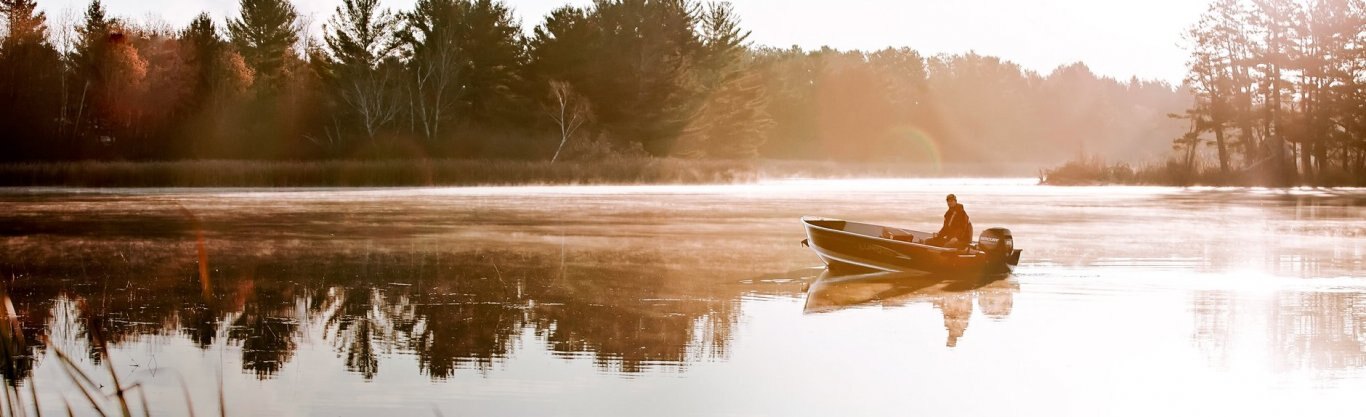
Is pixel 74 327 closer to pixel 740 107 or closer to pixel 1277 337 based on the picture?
pixel 1277 337

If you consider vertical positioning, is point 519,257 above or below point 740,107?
below

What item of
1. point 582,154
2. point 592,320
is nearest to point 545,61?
point 582,154

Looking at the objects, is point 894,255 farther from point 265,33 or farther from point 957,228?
point 265,33

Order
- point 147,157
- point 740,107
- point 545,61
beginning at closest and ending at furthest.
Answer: point 147,157, point 545,61, point 740,107

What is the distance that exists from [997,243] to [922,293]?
1916 mm

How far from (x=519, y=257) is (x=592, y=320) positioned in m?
6.79

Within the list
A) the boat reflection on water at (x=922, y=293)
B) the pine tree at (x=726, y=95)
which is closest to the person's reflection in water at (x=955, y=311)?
the boat reflection on water at (x=922, y=293)

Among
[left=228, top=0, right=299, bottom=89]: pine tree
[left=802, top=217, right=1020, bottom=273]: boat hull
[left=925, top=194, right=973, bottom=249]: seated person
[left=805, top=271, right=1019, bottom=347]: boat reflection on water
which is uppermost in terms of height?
[left=228, top=0, right=299, bottom=89]: pine tree

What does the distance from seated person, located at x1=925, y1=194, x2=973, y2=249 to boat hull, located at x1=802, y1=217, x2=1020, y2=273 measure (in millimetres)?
173

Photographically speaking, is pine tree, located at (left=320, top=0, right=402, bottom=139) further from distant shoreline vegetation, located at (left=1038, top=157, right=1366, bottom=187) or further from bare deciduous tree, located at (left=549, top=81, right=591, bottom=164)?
distant shoreline vegetation, located at (left=1038, top=157, right=1366, bottom=187)

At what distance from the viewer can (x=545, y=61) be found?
66.0 m

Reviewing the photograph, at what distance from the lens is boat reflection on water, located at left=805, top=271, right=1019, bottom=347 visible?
1325 cm

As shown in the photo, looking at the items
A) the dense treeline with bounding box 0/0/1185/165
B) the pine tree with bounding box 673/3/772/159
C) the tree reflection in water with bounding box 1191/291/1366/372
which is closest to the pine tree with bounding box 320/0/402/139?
the dense treeline with bounding box 0/0/1185/165

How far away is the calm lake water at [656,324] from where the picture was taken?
8.47 meters
